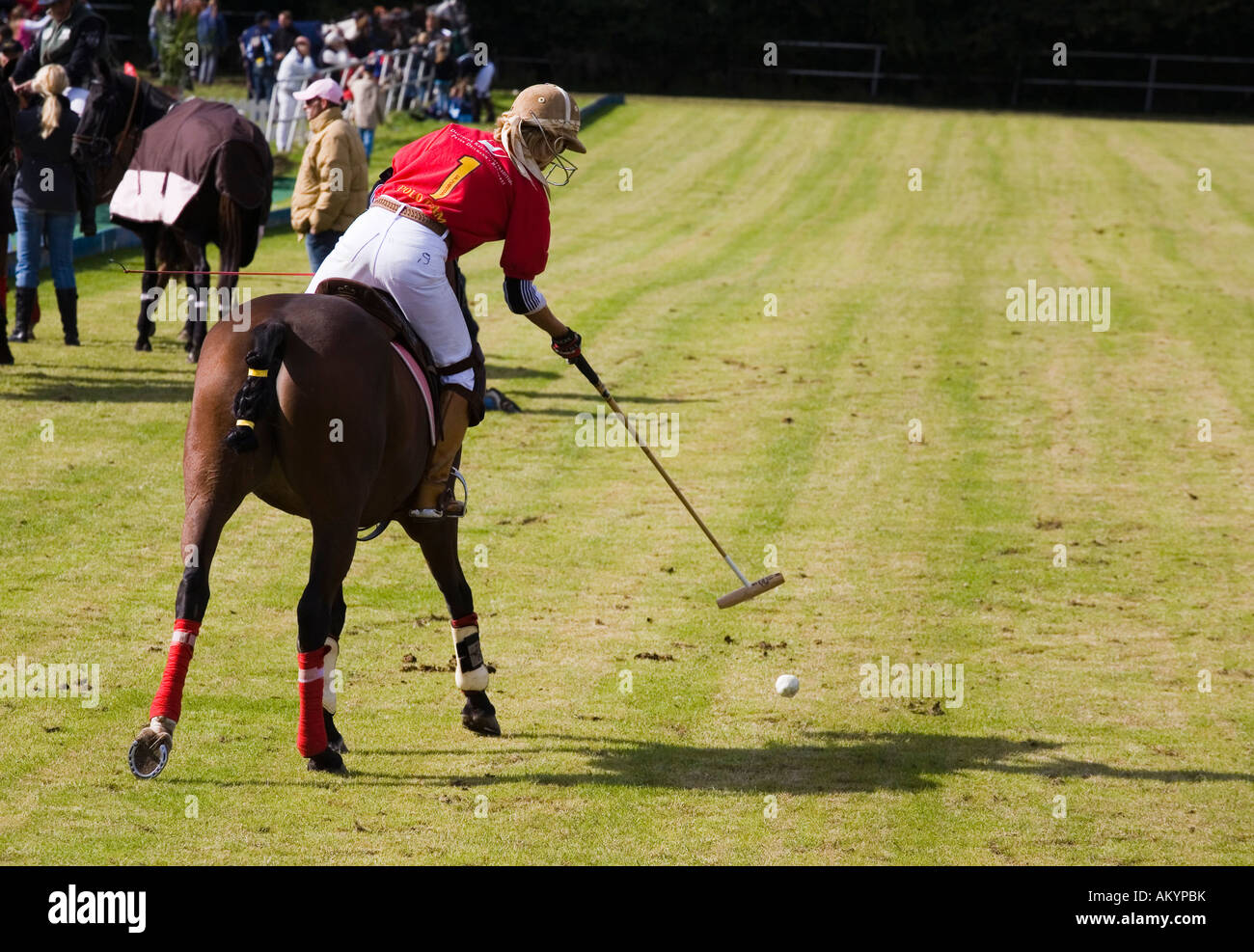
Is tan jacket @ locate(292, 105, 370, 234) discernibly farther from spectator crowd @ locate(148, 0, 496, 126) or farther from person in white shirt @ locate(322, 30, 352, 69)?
person in white shirt @ locate(322, 30, 352, 69)

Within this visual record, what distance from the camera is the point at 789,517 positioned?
11117 millimetres

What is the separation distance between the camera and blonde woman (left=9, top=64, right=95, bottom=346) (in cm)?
1397

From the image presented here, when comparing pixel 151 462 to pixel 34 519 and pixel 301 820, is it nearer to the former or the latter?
pixel 34 519

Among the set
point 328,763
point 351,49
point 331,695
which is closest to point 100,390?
point 331,695

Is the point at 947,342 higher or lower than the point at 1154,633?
lower

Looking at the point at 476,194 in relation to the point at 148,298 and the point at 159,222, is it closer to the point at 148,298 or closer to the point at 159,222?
the point at 159,222

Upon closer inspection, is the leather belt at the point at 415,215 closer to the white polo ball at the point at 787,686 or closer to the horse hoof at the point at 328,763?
the horse hoof at the point at 328,763

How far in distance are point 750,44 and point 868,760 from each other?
3858cm

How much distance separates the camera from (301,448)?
611 centimetres

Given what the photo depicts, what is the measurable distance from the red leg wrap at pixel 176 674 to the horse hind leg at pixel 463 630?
56.0 inches

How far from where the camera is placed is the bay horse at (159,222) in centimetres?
1344

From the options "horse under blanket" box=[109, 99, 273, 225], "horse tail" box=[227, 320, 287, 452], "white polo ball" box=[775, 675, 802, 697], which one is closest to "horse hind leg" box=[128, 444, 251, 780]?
"horse tail" box=[227, 320, 287, 452]

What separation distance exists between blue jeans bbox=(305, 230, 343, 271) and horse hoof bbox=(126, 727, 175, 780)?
771 centimetres

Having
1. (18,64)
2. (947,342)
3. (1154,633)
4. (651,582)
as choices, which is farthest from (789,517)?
(18,64)
